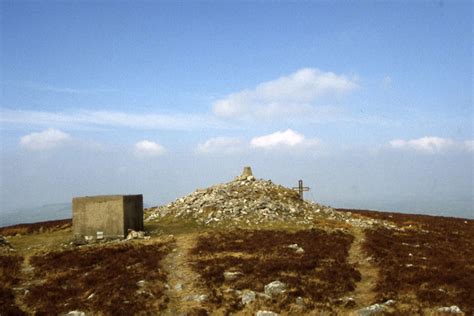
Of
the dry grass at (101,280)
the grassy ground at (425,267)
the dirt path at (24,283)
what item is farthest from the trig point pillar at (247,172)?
the dirt path at (24,283)

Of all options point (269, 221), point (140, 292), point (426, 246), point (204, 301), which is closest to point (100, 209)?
point (269, 221)

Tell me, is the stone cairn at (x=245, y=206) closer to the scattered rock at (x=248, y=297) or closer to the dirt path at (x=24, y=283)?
the dirt path at (x=24, y=283)

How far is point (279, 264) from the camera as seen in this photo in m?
19.2

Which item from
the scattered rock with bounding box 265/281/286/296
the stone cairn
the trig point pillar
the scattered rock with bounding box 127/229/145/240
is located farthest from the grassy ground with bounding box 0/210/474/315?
the trig point pillar

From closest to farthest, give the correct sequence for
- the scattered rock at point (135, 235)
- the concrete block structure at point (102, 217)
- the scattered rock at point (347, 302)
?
the scattered rock at point (347, 302)
the scattered rock at point (135, 235)
the concrete block structure at point (102, 217)

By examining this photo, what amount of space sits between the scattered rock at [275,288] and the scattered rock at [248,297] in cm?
68

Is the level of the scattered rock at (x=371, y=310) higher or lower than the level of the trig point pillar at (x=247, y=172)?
lower

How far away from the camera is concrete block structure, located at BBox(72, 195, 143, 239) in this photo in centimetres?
2898

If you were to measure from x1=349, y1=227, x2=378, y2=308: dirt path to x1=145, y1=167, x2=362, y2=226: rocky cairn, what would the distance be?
9087mm

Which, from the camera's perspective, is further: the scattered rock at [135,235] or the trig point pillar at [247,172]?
the trig point pillar at [247,172]

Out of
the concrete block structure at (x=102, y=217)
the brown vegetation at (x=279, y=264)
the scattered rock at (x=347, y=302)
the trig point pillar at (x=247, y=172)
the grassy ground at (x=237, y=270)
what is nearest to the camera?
the scattered rock at (x=347, y=302)

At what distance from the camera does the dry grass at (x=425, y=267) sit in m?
14.8

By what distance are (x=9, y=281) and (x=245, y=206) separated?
20.8 meters

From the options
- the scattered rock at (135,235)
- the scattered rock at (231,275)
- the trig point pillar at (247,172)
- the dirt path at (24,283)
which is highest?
the trig point pillar at (247,172)
